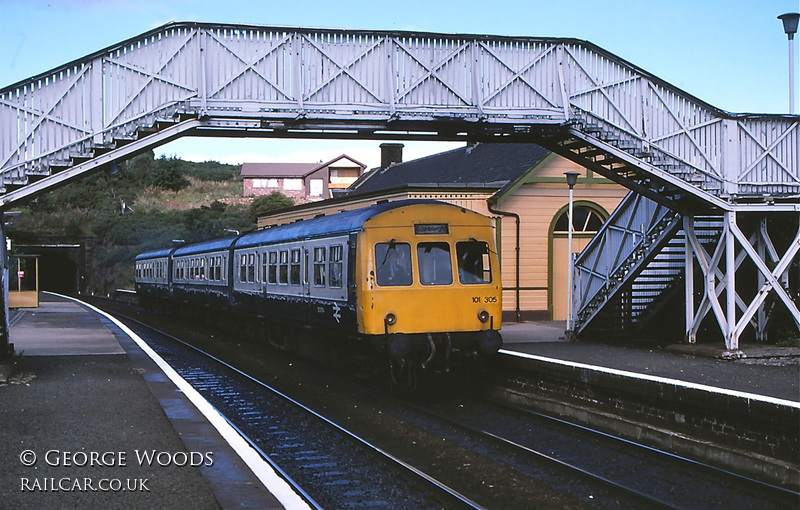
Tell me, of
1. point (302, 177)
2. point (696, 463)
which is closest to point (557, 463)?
point (696, 463)

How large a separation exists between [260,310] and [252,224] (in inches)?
1928

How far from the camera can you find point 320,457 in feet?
31.1

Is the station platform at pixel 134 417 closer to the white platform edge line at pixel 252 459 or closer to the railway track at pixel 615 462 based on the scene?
the white platform edge line at pixel 252 459

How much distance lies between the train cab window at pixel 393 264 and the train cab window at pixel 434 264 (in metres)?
0.22

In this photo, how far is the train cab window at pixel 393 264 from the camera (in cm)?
1276

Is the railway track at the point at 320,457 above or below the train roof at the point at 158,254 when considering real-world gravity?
below

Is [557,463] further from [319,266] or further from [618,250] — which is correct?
[618,250]

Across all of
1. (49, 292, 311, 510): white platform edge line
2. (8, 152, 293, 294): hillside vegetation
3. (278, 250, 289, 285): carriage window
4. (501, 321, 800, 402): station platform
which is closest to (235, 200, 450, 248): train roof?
(278, 250, 289, 285): carriage window

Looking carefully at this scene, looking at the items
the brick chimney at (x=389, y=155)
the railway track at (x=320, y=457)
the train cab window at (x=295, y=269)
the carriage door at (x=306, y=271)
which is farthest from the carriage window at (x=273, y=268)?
the brick chimney at (x=389, y=155)

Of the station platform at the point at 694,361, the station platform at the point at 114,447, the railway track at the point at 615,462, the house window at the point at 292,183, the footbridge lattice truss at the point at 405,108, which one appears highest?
the house window at the point at 292,183

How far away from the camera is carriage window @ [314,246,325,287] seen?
14719 mm

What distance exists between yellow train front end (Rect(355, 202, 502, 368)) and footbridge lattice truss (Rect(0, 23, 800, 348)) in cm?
270

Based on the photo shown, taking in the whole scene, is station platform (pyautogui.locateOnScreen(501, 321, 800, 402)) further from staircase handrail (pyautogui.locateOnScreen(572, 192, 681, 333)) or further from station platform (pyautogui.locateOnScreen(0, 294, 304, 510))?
station platform (pyautogui.locateOnScreen(0, 294, 304, 510))

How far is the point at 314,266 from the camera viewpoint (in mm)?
15258
